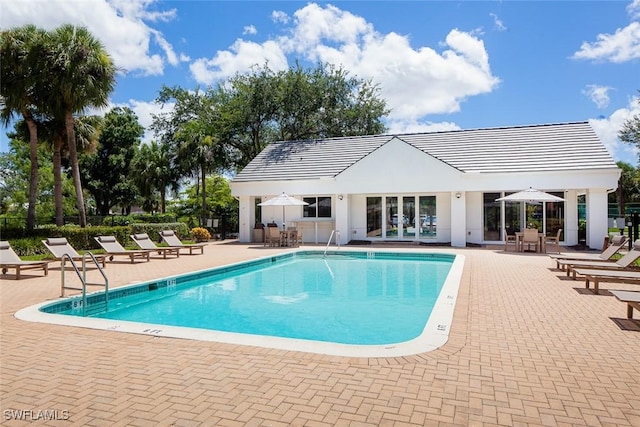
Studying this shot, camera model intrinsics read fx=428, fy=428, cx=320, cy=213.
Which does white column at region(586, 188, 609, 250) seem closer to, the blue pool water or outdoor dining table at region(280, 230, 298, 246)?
the blue pool water

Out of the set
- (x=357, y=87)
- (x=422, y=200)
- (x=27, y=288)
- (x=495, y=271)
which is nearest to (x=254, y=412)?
(x=27, y=288)

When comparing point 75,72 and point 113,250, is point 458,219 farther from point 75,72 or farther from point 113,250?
point 75,72

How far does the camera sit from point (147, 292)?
33.8 feet

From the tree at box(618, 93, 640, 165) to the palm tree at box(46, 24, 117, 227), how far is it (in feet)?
111

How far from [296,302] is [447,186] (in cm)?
1308

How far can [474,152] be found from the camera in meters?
22.6

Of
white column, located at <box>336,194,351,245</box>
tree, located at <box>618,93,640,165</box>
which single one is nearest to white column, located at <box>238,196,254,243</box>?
white column, located at <box>336,194,351,245</box>

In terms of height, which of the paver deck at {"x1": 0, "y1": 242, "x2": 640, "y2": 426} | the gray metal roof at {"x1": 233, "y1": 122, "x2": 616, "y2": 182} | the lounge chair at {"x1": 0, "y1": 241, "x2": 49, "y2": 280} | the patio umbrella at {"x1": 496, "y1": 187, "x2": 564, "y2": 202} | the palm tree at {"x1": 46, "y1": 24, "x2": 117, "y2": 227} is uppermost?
the palm tree at {"x1": 46, "y1": 24, "x2": 117, "y2": 227}

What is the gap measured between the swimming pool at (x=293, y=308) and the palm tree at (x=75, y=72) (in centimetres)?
1080

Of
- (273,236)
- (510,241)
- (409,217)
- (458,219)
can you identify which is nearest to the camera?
(510,241)

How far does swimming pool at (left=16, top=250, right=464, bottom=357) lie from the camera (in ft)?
19.6

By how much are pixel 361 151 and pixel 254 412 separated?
2274cm

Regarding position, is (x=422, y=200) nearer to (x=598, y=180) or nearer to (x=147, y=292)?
(x=598, y=180)

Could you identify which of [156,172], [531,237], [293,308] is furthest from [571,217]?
[156,172]
